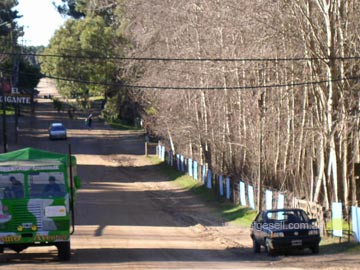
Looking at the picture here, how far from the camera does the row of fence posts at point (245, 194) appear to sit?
1041 inches

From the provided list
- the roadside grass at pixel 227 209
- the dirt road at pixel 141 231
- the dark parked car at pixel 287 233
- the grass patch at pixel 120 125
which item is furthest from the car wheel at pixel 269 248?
the grass patch at pixel 120 125

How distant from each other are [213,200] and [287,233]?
21.2m

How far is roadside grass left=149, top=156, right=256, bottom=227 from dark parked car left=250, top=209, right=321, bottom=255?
10.2 metres

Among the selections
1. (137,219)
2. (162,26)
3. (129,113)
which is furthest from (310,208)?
(129,113)

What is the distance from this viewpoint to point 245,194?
40031mm

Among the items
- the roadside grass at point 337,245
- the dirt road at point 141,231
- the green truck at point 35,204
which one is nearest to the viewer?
the green truck at point 35,204

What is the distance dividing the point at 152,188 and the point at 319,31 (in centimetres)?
2645

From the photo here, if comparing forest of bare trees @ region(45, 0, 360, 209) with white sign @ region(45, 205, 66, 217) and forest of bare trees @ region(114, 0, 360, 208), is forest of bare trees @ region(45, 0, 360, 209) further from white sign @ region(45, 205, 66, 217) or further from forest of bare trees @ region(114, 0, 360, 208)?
white sign @ region(45, 205, 66, 217)

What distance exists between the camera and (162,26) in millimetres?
44062

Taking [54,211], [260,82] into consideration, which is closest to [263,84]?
[260,82]

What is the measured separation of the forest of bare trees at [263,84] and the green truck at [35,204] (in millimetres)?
10214

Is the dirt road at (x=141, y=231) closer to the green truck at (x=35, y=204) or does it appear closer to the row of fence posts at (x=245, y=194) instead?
the green truck at (x=35, y=204)

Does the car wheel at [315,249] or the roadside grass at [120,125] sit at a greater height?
the car wheel at [315,249]

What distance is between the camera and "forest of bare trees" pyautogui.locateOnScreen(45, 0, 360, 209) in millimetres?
28828
